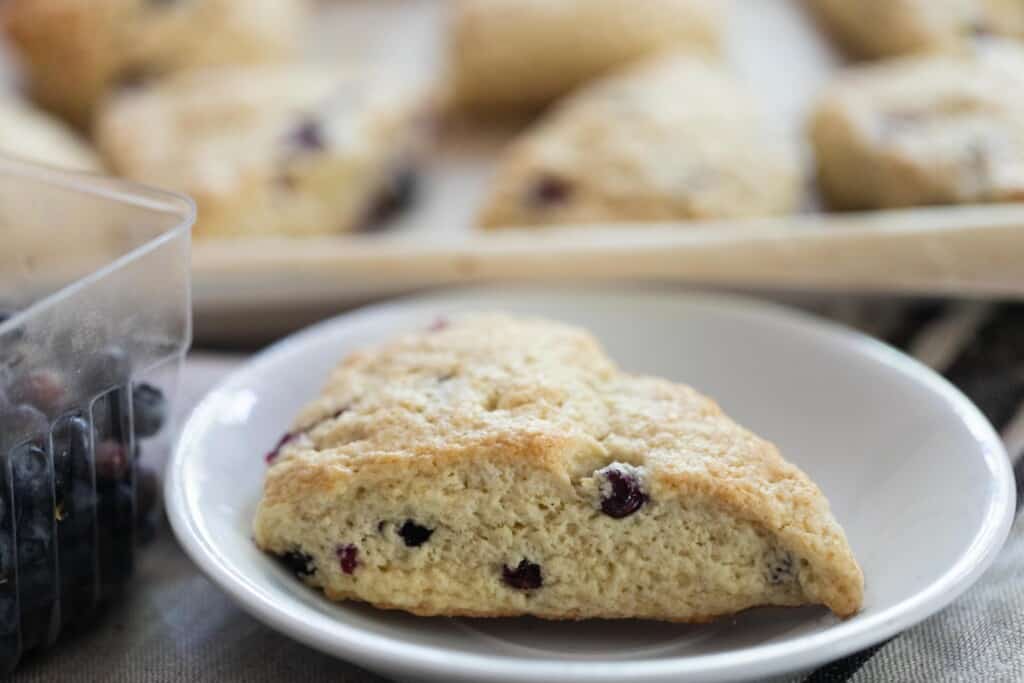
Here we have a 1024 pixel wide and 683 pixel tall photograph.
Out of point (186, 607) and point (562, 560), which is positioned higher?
point (562, 560)

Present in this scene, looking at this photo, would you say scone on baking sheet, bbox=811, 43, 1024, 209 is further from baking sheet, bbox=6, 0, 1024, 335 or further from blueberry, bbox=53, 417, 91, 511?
blueberry, bbox=53, 417, 91, 511

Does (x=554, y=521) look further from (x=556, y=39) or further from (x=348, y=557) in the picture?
(x=556, y=39)

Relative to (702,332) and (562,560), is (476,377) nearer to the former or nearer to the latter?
(562,560)

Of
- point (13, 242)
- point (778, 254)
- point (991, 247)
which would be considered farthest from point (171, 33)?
point (991, 247)

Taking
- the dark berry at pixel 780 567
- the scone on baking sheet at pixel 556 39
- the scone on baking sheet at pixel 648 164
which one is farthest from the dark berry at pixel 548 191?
the dark berry at pixel 780 567

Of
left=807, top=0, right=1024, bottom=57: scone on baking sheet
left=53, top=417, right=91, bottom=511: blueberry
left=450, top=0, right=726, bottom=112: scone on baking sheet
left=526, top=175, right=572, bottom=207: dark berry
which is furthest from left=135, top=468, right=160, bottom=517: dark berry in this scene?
left=807, top=0, right=1024, bottom=57: scone on baking sheet

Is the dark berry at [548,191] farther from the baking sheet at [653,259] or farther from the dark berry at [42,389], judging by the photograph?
the dark berry at [42,389]

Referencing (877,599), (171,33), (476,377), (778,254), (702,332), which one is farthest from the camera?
(171,33)
